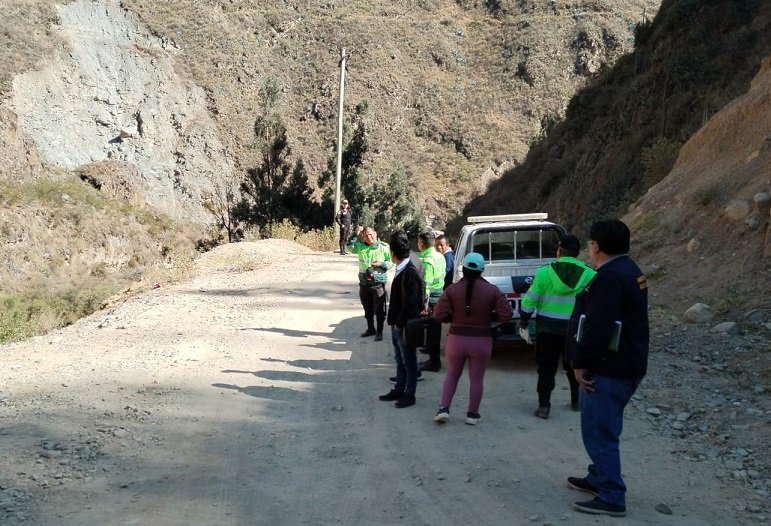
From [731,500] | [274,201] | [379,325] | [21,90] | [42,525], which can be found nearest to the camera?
[42,525]

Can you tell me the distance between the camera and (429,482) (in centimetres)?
559

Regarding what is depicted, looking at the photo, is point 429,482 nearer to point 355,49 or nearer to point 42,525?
point 42,525

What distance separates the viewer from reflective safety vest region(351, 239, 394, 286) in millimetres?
11289

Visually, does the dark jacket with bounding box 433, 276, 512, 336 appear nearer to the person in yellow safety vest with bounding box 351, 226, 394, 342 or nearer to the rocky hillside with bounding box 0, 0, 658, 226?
the person in yellow safety vest with bounding box 351, 226, 394, 342

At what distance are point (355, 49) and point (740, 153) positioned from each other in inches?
2421

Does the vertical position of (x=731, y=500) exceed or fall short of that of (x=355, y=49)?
it falls short

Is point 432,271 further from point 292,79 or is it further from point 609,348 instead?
point 292,79

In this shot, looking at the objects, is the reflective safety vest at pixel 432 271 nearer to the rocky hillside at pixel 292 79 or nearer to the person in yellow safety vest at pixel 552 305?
the person in yellow safety vest at pixel 552 305

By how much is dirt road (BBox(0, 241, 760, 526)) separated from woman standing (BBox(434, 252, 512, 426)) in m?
0.64

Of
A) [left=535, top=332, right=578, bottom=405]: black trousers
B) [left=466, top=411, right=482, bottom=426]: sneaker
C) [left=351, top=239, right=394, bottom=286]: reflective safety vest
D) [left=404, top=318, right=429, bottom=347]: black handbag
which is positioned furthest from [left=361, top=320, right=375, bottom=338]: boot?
[left=466, top=411, right=482, bottom=426]: sneaker

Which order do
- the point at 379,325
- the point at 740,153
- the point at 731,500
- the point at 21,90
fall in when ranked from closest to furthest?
the point at 731,500 → the point at 379,325 → the point at 740,153 → the point at 21,90

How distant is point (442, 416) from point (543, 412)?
41.7 inches

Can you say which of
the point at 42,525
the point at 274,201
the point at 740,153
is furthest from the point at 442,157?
the point at 42,525

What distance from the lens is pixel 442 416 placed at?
701cm
